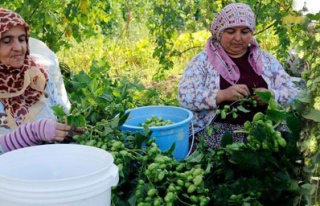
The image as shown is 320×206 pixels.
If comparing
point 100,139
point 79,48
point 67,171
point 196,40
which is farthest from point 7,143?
point 79,48

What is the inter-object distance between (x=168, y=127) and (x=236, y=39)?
→ 85 centimetres

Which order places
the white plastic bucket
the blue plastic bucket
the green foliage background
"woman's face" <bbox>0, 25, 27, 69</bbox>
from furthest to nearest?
"woman's face" <bbox>0, 25, 27, 69</bbox>
the blue plastic bucket
the green foliage background
the white plastic bucket

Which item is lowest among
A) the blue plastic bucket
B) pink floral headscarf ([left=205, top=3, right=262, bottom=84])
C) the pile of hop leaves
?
the blue plastic bucket

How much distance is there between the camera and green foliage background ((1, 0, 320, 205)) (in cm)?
133

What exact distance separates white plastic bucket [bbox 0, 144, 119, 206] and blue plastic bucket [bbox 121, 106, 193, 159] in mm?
558

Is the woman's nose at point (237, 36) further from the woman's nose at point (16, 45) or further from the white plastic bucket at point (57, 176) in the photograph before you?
the white plastic bucket at point (57, 176)

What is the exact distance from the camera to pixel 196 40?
541cm

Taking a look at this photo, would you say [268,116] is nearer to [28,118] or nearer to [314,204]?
[314,204]

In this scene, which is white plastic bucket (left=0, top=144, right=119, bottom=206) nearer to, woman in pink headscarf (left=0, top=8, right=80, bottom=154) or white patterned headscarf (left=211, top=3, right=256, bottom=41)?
woman in pink headscarf (left=0, top=8, right=80, bottom=154)

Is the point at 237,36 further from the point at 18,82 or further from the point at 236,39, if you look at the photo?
the point at 18,82

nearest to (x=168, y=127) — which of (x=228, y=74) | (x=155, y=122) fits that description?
(x=155, y=122)

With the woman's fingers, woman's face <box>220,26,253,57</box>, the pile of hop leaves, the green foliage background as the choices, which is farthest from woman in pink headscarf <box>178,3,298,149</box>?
the woman's fingers

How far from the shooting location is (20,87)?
7.33 feet

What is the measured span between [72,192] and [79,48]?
534 cm
